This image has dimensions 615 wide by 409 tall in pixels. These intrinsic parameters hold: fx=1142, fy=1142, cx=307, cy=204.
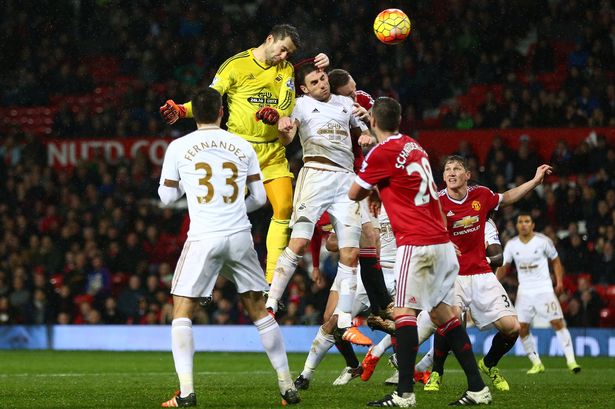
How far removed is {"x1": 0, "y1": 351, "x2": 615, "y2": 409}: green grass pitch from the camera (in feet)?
29.0

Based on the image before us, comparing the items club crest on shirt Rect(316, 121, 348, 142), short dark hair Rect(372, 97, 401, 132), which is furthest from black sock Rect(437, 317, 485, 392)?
club crest on shirt Rect(316, 121, 348, 142)

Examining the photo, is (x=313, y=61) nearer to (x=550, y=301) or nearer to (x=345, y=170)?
(x=345, y=170)

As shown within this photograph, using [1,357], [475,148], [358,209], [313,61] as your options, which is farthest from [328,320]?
[475,148]

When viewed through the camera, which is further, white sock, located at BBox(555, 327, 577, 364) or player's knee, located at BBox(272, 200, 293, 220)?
white sock, located at BBox(555, 327, 577, 364)

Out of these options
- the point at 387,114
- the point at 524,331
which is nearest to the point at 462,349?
the point at 387,114

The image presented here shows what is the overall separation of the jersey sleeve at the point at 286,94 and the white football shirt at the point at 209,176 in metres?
2.29

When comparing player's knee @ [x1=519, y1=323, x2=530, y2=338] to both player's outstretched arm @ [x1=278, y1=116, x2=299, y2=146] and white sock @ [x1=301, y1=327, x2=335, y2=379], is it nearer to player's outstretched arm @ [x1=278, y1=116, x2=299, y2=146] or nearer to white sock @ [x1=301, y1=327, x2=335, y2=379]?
white sock @ [x1=301, y1=327, x2=335, y2=379]

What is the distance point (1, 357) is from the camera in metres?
18.0

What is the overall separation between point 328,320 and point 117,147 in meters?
14.1

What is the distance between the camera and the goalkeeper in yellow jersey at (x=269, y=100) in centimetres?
1050

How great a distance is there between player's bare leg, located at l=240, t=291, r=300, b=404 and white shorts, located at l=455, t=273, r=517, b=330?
254 centimetres

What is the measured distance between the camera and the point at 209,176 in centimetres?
820

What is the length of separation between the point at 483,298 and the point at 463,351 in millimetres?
2196

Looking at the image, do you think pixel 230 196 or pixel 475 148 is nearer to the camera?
pixel 230 196
